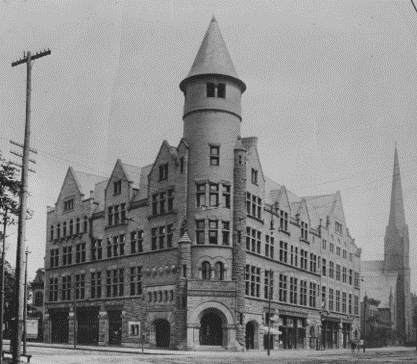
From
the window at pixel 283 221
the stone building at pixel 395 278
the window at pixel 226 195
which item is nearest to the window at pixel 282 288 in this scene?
the window at pixel 283 221

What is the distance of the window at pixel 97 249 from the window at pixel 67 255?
4593 mm

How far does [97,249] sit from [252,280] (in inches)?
676

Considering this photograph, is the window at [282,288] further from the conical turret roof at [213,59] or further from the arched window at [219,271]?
the conical turret roof at [213,59]

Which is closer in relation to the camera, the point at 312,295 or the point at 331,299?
the point at 312,295

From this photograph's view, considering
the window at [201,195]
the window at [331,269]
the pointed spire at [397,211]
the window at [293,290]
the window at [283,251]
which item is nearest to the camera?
A: the window at [201,195]

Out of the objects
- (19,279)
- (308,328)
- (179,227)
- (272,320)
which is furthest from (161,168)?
(19,279)

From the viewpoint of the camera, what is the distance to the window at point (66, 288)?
225 ft

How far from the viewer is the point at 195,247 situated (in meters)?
52.6

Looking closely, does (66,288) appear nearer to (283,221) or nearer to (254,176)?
(283,221)

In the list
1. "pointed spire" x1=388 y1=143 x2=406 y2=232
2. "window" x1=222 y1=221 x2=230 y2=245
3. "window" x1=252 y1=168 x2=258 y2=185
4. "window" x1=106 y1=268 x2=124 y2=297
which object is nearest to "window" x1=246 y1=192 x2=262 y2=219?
"window" x1=252 y1=168 x2=258 y2=185

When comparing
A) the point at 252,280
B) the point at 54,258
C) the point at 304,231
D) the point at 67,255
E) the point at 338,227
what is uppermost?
the point at 338,227

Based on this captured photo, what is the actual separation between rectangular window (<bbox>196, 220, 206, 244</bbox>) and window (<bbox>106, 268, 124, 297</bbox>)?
11.6m

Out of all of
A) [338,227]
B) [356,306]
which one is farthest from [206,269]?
[356,306]

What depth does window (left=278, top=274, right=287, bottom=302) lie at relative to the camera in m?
63.1
